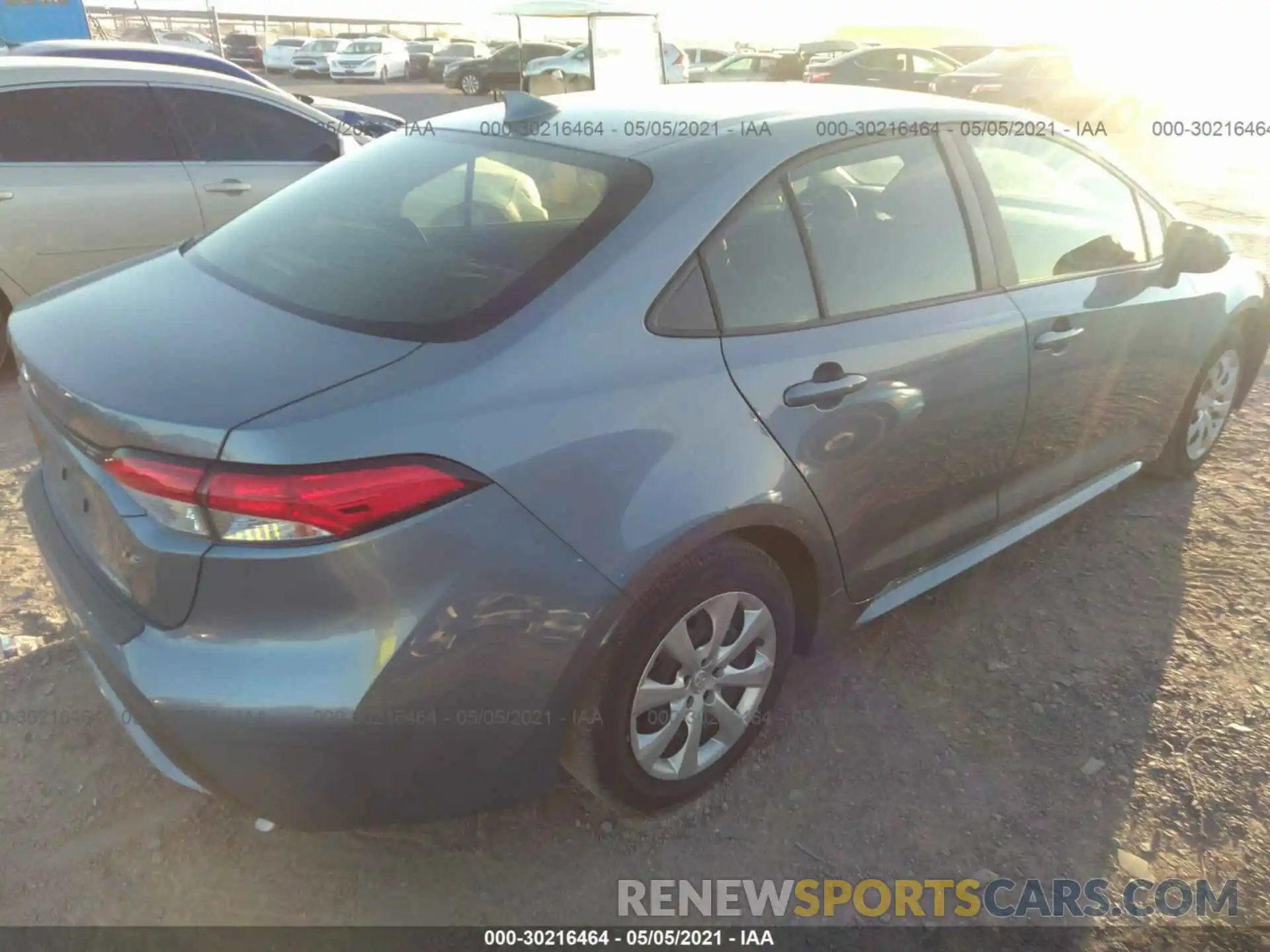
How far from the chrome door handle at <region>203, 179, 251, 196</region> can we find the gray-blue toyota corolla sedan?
2.88 m

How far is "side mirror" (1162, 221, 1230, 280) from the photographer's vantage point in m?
3.30

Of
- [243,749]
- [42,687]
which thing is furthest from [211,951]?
[42,687]

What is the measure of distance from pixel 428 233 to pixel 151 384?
2.57 ft

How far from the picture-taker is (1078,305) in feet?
9.67

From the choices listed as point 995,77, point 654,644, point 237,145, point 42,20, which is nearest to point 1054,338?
point 654,644

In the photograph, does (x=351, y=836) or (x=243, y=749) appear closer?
(x=243, y=749)

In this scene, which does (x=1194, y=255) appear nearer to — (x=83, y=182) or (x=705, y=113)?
(x=705, y=113)

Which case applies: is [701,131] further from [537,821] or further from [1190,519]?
[1190,519]

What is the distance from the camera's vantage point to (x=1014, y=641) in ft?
10.1

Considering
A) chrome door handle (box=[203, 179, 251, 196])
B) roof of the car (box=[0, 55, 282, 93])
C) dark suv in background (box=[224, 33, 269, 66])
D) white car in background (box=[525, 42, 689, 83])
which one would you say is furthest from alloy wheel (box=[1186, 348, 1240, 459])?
dark suv in background (box=[224, 33, 269, 66])

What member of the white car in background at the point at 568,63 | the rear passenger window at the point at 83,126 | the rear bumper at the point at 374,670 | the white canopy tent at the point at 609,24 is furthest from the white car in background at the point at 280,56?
the rear bumper at the point at 374,670

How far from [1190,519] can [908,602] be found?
4.82 feet

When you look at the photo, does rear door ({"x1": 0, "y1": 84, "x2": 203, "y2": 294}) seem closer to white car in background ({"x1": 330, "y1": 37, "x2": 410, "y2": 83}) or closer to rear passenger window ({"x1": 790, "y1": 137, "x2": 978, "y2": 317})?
rear passenger window ({"x1": 790, "y1": 137, "x2": 978, "y2": 317})

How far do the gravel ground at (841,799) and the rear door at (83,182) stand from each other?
2.14 metres
